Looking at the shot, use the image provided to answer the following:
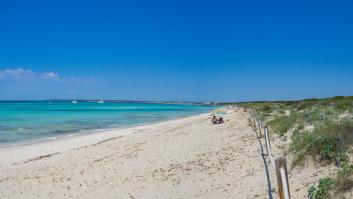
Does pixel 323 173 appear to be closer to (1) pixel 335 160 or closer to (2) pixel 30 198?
(1) pixel 335 160

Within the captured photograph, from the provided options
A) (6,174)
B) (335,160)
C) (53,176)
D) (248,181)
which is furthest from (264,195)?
(6,174)

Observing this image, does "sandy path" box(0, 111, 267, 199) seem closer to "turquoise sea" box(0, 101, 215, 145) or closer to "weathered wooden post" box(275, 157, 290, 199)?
"weathered wooden post" box(275, 157, 290, 199)

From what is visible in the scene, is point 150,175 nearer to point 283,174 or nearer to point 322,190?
Answer: point 322,190

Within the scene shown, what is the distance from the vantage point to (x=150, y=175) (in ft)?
32.4

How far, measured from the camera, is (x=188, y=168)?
1014 centimetres

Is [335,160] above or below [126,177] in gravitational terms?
above

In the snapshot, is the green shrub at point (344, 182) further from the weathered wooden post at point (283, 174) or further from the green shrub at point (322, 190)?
the weathered wooden post at point (283, 174)

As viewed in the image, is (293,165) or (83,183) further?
(83,183)

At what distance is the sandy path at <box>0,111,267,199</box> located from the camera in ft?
26.3

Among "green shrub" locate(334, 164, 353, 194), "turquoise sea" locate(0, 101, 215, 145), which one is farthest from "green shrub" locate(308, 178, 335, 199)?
"turquoise sea" locate(0, 101, 215, 145)

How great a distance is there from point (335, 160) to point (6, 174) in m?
10.5

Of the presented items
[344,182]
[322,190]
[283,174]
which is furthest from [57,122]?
[283,174]

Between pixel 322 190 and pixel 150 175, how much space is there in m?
5.50

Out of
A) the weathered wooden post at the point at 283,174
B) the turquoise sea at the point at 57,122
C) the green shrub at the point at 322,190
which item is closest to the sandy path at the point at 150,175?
the green shrub at the point at 322,190
